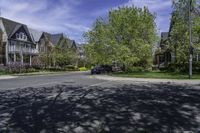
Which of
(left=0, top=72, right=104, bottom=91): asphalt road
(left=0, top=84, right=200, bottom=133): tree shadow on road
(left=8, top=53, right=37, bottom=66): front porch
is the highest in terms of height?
(left=8, top=53, right=37, bottom=66): front porch

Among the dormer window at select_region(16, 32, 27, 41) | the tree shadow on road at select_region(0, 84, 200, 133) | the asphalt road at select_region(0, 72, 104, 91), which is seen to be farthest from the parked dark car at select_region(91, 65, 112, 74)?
the tree shadow on road at select_region(0, 84, 200, 133)

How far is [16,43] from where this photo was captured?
5925cm

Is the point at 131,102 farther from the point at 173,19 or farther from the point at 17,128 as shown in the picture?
the point at 173,19

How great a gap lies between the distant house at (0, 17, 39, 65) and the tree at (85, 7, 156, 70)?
20398 millimetres

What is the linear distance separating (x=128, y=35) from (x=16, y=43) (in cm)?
2936

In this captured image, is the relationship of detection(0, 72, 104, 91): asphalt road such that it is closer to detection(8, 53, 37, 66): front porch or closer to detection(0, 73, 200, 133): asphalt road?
detection(0, 73, 200, 133): asphalt road

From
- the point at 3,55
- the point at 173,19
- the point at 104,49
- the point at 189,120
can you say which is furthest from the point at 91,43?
the point at 189,120

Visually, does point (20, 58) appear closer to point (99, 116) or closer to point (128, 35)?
point (128, 35)

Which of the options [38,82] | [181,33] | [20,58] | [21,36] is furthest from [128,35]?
[21,36]

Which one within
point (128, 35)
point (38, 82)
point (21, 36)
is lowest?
point (38, 82)

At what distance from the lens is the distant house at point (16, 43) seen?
56375mm

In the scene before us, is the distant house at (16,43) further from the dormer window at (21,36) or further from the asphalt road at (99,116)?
the asphalt road at (99,116)

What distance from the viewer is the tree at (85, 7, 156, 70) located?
38.2m

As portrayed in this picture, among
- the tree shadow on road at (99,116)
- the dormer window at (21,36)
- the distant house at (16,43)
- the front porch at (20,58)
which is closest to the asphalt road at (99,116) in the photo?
the tree shadow on road at (99,116)
